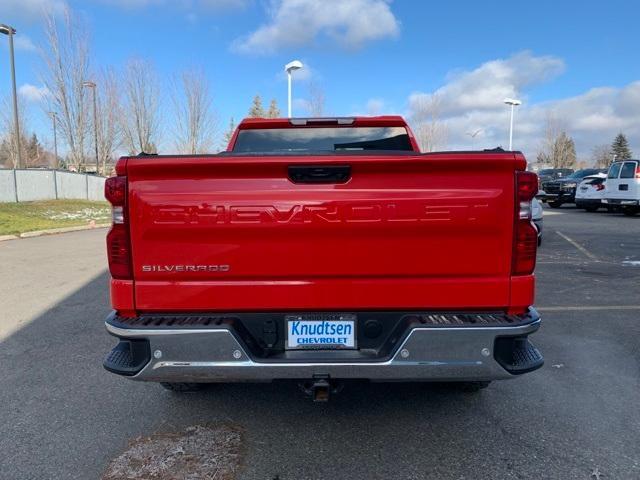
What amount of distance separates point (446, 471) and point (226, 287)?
5.13 feet

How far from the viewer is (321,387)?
266cm

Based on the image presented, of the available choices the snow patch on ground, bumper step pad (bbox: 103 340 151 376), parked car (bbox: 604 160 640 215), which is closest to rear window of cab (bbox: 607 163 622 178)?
parked car (bbox: 604 160 640 215)

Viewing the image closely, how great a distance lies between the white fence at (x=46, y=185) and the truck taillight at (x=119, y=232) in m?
21.9

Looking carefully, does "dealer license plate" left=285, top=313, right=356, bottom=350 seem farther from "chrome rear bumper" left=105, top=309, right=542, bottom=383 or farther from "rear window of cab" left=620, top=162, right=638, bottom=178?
"rear window of cab" left=620, top=162, right=638, bottom=178

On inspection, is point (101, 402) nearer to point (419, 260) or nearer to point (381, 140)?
point (419, 260)

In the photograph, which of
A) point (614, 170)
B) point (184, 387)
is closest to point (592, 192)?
point (614, 170)

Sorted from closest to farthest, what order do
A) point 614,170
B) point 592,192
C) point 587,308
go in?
point 587,308
point 614,170
point 592,192

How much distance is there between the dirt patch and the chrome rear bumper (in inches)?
21.5

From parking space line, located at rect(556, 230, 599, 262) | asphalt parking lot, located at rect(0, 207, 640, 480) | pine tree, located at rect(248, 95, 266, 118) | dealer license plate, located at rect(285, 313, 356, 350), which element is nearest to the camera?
dealer license plate, located at rect(285, 313, 356, 350)

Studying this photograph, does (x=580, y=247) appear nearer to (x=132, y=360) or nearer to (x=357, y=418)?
(x=357, y=418)

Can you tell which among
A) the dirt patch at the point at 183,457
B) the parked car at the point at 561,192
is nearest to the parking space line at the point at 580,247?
the dirt patch at the point at 183,457

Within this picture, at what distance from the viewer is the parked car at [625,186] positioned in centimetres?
1809

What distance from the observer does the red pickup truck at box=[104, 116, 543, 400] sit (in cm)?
254

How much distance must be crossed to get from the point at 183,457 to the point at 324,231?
1.55m
